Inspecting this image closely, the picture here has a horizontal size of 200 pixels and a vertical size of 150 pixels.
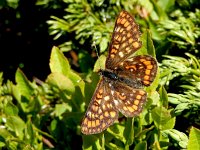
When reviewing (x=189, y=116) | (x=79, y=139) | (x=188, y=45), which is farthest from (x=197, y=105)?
(x=79, y=139)

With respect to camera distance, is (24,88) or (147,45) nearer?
(147,45)

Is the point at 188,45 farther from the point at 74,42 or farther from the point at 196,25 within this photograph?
the point at 74,42

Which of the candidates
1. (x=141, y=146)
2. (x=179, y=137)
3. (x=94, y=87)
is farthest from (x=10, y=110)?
(x=179, y=137)

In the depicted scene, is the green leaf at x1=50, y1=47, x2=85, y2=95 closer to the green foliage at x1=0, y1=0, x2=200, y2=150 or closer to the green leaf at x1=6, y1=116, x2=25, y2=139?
the green foliage at x1=0, y1=0, x2=200, y2=150

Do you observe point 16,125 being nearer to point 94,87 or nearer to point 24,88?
point 24,88

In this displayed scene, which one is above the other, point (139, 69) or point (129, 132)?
point (139, 69)
